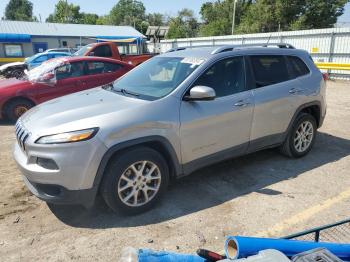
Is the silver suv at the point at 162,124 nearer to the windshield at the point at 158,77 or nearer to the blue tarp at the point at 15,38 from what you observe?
the windshield at the point at 158,77

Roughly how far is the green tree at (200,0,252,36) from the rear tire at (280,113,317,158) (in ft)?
155

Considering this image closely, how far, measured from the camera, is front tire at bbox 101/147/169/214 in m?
3.29

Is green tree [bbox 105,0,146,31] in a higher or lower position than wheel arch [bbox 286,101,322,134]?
higher

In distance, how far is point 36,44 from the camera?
120 feet

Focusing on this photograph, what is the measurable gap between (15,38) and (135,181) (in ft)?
116

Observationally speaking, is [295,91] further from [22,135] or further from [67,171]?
[22,135]

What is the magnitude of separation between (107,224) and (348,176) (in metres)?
3.36

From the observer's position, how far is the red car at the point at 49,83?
7621mm

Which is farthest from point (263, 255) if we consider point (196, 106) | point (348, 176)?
point (348, 176)

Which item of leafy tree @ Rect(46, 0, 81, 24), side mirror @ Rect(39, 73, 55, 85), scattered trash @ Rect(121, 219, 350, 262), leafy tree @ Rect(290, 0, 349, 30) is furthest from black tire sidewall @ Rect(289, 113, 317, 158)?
leafy tree @ Rect(46, 0, 81, 24)

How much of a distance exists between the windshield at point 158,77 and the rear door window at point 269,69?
2.97ft

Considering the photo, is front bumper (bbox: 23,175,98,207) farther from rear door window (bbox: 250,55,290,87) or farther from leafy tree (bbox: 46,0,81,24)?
leafy tree (bbox: 46,0,81,24)

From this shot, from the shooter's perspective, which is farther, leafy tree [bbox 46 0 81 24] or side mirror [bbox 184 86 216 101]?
leafy tree [bbox 46 0 81 24]

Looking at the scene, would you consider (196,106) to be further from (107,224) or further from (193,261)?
(193,261)
